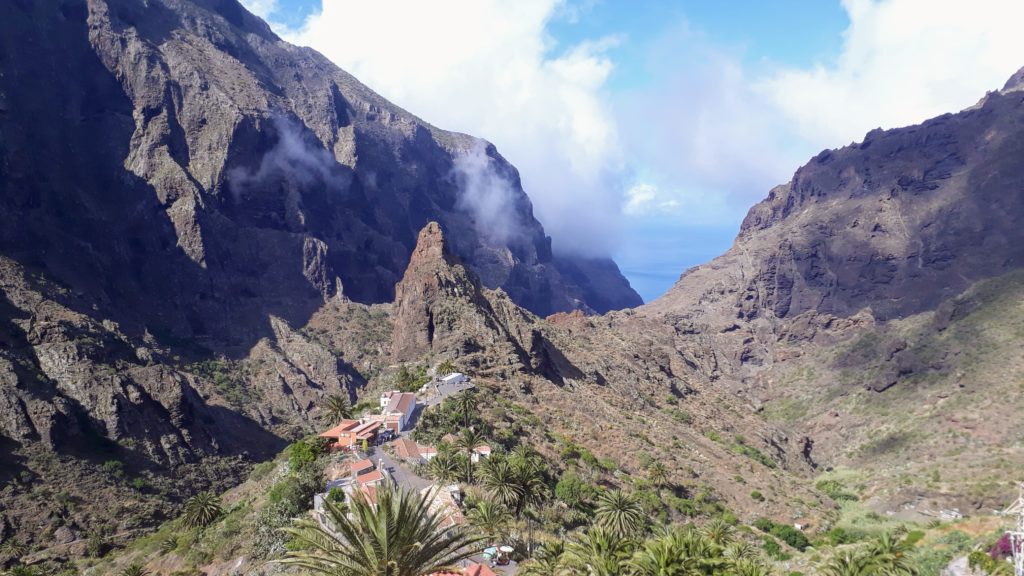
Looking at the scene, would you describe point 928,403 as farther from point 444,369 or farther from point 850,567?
point 850,567

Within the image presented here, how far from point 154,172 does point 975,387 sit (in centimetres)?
17543

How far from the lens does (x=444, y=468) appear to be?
5275cm

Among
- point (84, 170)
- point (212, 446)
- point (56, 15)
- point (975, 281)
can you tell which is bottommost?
point (212, 446)

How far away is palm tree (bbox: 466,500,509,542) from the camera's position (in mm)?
42594

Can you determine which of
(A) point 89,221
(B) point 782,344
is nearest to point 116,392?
(A) point 89,221

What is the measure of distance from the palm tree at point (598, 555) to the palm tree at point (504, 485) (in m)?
10.6

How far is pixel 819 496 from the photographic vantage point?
87.6m

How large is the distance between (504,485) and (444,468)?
8.65 meters

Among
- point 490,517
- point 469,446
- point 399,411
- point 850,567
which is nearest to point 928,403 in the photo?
point 399,411

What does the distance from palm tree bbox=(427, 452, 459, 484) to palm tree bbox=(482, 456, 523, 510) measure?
5.45m

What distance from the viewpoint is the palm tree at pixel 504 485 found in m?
45.4

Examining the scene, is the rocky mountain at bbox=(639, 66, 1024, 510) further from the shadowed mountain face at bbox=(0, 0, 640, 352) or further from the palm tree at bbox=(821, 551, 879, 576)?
the shadowed mountain face at bbox=(0, 0, 640, 352)

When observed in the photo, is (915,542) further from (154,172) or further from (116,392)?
(154,172)

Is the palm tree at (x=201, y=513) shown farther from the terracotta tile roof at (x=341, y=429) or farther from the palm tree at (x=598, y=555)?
the palm tree at (x=598, y=555)
